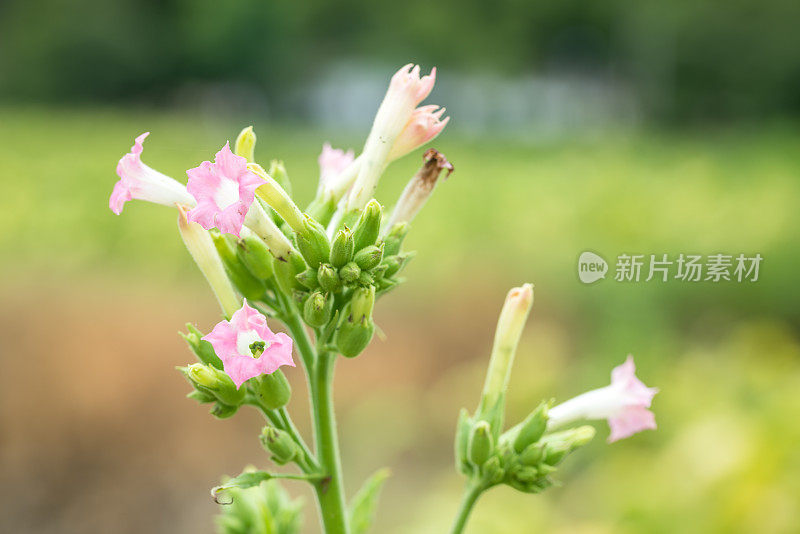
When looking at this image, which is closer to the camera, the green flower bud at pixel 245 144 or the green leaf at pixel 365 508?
the green flower bud at pixel 245 144

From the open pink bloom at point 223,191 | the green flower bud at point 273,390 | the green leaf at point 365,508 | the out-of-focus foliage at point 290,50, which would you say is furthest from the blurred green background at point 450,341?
Result: the out-of-focus foliage at point 290,50

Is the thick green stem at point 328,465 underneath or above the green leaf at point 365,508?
above

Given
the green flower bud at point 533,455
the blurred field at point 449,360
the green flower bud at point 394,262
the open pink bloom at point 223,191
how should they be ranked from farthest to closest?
the blurred field at point 449,360 → the green flower bud at point 533,455 → the green flower bud at point 394,262 → the open pink bloom at point 223,191

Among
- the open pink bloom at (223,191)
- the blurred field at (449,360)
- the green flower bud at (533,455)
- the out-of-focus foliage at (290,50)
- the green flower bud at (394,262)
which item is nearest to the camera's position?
the open pink bloom at (223,191)

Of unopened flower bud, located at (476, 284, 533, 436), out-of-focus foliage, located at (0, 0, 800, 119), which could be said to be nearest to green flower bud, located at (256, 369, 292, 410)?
unopened flower bud, located at (476, 284, 533, 436)

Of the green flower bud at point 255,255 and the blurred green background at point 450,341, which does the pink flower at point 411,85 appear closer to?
the green flower bud at point 255,255

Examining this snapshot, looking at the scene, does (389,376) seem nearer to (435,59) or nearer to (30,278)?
(30,278)

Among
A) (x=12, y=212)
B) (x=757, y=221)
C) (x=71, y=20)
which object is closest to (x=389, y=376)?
(x=757, y=221)
